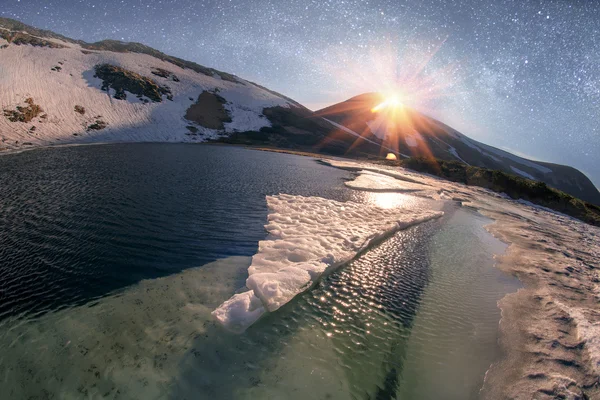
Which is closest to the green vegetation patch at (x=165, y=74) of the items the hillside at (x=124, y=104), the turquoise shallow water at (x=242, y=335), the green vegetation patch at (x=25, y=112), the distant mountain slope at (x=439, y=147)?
the hillside at (x=124, y=104)

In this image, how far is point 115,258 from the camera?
9023mm

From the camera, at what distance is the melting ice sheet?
7.35m

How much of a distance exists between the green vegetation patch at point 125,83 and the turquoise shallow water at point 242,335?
7168 centimetres

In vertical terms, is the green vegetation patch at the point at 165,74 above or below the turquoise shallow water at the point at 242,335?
above

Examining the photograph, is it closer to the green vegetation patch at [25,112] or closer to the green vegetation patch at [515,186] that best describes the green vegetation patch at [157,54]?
the green vegetation patch at [25,112]

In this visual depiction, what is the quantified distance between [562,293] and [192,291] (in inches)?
502

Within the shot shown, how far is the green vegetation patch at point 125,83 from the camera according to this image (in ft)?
216

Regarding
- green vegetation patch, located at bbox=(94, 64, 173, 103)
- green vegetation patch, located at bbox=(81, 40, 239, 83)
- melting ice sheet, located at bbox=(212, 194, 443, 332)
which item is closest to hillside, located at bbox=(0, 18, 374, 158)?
green vegetation patch, located at bbox=(94, 64, 173, 103)

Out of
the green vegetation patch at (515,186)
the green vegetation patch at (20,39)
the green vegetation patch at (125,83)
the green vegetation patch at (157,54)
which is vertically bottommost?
the green vegetation patch at (515,186)

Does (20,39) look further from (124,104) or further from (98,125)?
(98,125)

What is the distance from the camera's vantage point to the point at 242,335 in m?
6.36

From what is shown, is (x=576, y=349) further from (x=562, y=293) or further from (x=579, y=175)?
(x=579, y=175)

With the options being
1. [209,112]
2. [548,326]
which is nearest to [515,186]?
[548,326]

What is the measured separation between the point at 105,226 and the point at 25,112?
158ft
